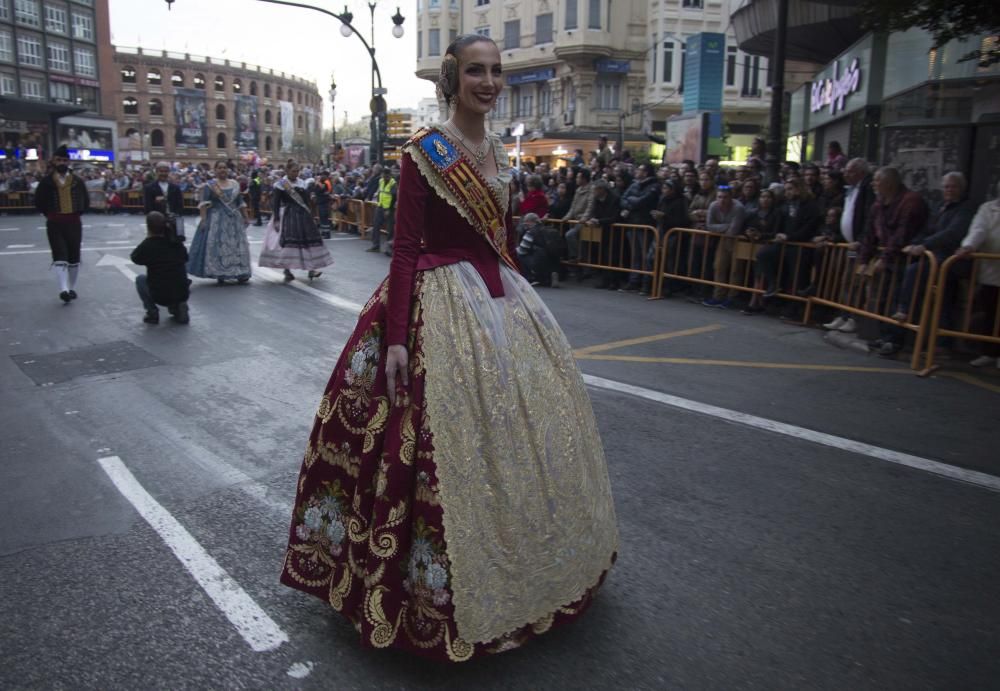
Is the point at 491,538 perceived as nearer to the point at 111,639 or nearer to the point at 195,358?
the point at 111,639

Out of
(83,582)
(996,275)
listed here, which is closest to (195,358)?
(83,582)

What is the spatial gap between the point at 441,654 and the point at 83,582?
1725mm

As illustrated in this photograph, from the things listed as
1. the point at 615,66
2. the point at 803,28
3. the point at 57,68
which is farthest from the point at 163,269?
the point at 57,68

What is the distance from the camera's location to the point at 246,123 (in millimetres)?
102500

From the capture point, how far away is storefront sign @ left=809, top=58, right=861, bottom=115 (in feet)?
51.4

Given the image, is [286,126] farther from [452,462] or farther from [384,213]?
[452,462]

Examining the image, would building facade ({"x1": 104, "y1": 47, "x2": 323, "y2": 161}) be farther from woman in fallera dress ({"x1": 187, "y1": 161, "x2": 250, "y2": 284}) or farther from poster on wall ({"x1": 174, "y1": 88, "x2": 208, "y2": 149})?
woman in fallera dress ({"x1": 187, "y1": 161, "x2": 250, "y2": 284})

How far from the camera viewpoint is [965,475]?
454 cm

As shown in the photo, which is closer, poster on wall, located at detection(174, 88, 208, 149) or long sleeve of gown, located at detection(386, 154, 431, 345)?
long sleeve of gown, located at detection(386, 154, 431, 345)

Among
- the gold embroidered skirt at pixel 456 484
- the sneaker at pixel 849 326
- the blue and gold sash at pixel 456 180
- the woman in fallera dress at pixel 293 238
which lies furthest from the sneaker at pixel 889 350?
the woman in fallera dress at pixel 293 238

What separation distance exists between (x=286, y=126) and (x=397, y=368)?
382 ft

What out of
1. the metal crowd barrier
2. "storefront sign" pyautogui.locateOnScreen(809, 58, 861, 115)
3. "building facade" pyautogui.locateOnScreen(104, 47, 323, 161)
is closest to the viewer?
the metal crowd barrier

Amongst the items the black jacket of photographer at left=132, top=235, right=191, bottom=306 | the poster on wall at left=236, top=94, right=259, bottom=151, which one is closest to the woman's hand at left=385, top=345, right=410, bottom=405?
the black jacket of photographer at left=132, top=235, right=191, bottom=306

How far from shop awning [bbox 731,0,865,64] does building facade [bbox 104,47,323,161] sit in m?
72.8
